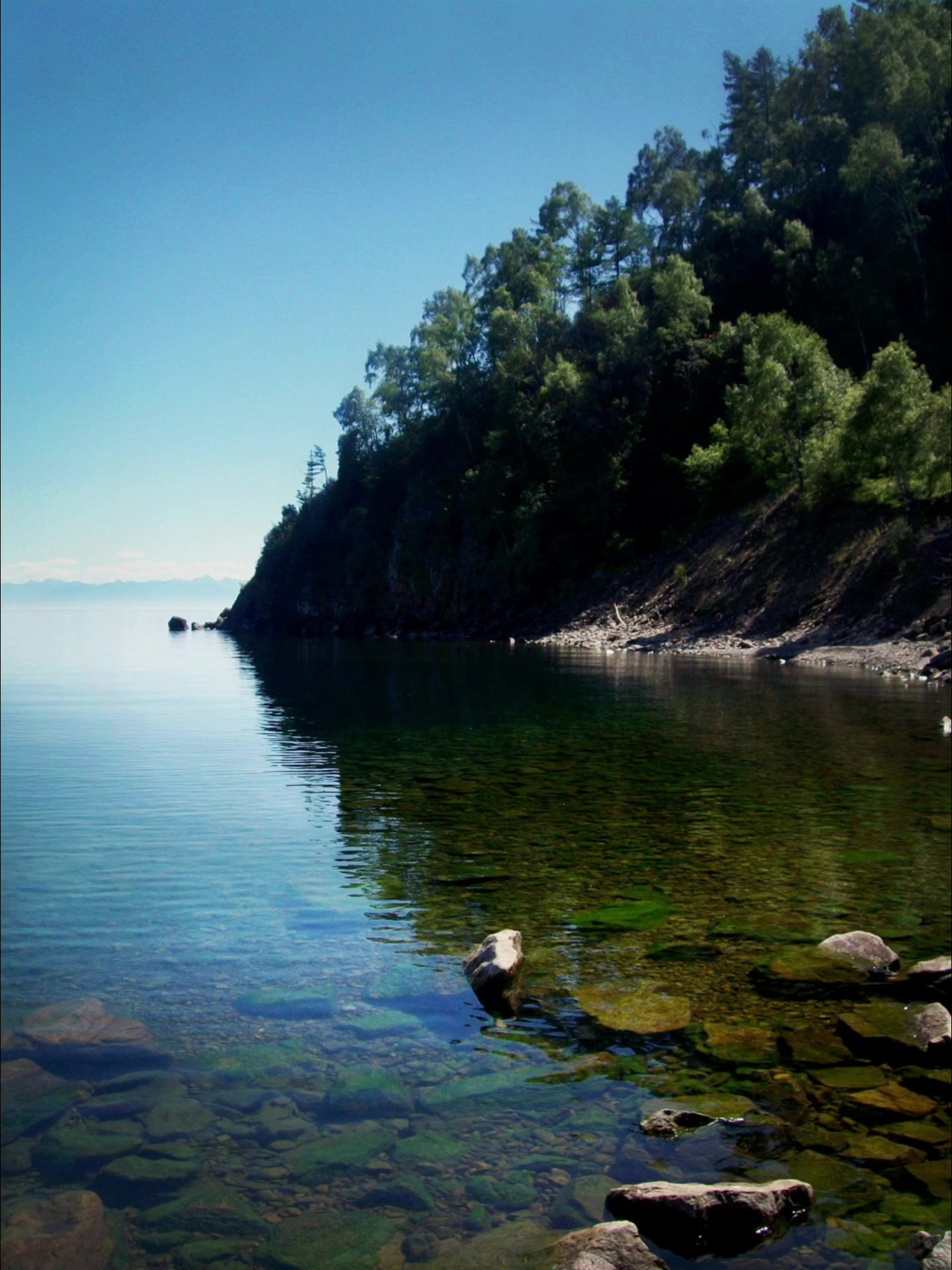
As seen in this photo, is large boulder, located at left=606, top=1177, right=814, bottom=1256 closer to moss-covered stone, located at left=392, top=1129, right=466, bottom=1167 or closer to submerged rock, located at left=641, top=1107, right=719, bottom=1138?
submerged rock, located at left=641, top=1107, right=719, bottom=1138

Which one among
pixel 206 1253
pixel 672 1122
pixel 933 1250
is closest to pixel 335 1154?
pixel 206 1253

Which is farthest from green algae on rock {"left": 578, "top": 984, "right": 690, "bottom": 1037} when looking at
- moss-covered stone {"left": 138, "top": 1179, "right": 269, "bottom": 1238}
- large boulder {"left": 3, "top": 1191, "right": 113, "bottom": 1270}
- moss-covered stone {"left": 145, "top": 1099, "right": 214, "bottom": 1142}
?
large boulder {"left": 3, "top": 1191, "right": 113, "bottom": 1270}

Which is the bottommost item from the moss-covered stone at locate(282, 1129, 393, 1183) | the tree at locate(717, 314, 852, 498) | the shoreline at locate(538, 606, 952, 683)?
the moss-covered stone at locate(282, 1129, 393, 1183)

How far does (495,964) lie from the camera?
32.4 feet

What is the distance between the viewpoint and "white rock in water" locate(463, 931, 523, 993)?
9805mm

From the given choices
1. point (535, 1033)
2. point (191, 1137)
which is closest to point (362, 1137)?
point (191, 1137)

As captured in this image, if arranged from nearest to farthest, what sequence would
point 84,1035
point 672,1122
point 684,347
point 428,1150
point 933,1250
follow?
point 933,1250 < point 428,1150 < point 672,1122 < point 84,1035 < point 684,347

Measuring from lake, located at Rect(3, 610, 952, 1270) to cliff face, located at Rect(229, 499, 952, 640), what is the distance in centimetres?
3344

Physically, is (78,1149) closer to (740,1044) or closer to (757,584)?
(740,1044)

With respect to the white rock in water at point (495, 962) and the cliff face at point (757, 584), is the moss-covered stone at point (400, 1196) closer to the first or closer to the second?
the white rock in water at point (495, 962)

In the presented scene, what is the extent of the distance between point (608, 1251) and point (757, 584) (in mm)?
66162

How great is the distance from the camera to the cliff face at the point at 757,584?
5541 centimetres

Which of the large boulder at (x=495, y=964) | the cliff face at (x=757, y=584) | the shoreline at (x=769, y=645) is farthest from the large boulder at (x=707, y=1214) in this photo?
the cliff face at (x=757, y=584)

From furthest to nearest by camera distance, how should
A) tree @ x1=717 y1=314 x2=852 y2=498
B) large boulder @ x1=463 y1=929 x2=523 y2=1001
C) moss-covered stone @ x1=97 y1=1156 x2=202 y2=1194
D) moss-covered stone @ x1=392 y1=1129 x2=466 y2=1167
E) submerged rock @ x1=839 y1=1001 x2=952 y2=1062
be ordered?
1. tree @ x1=717 y1=314 x2=852 y2=498
2. large boulder @ x1=463 y1=929 x2=523 y2=1001
3. submerged rock @ x1=839 y1=1001 x2=952 y2=1062
4. moss-covered stone @ x1=392 y1=1129 x2=466 y2=1167
5. moss-covered stone @ x1=97 y1=1156 x2=202 y2=1194
